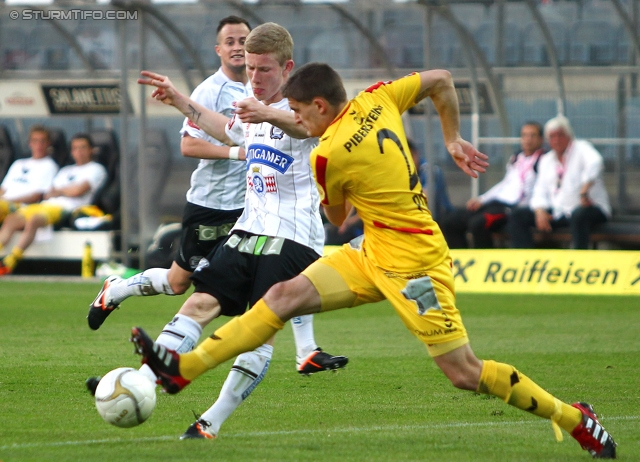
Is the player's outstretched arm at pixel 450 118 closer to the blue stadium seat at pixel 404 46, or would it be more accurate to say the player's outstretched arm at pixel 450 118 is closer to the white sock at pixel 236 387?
the white sock at pixel 236 387

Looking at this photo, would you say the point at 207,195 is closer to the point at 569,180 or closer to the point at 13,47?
the point at 569,180

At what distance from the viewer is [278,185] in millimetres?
5703

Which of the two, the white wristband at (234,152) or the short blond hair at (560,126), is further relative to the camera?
the short blond hair at (560,126)

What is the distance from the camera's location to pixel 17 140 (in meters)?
17.5

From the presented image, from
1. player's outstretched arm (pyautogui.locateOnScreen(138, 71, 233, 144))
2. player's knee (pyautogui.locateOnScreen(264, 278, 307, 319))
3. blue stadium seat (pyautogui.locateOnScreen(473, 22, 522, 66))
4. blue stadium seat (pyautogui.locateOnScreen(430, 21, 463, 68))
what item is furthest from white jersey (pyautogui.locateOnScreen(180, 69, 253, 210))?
blue stadium seat (pyautogui.locateOnScreen(430, 21, 463, 68))

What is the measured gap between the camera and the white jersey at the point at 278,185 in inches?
223

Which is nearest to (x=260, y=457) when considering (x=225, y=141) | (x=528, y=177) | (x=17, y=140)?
(x=225, y=141)

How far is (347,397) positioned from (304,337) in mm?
876

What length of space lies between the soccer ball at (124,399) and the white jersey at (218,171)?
1970mm

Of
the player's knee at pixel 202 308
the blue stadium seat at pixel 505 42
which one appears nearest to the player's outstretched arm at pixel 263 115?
the player's knee at pixel 202 308

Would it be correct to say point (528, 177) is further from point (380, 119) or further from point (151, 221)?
point (380, 119)

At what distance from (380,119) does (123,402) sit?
1.70 metres

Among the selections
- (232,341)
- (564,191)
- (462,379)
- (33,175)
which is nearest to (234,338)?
(232,341)

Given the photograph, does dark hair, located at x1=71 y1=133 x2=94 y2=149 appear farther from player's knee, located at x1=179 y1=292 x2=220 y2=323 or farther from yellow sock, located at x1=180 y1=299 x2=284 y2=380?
yellow sock, located at x1=180 y1=299 x2=284 y2=380
